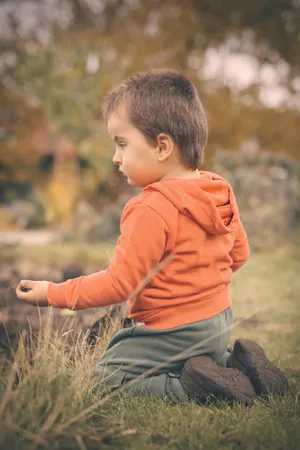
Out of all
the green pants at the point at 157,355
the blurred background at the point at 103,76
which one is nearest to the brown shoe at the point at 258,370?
the green pants at the point at 157,355

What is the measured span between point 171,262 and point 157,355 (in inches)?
16.3

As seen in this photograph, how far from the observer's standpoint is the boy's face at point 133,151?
2.27 m

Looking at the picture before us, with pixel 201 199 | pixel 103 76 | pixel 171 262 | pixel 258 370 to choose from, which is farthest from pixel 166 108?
pixel 103 76

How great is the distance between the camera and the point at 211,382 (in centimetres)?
215

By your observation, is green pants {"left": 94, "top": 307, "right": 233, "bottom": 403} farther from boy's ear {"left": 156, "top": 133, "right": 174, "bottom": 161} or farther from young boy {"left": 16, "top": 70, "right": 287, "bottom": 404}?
boy's ear {"left": 156, "top": 133, "right": 174, "bottom": 161}

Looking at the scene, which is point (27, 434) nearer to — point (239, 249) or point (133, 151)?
point (133, 151)

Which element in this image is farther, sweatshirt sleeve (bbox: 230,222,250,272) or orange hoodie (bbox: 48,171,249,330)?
sweatshirt sleeve (bbox: 230,222,250,272)

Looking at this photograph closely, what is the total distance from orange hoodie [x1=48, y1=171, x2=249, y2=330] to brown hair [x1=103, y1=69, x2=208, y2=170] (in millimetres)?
163

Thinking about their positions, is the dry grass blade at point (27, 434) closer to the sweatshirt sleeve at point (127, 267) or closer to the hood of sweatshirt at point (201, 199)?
the sweatshirt sleeve at point (127, 267)

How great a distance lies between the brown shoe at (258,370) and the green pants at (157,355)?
6.6 inches

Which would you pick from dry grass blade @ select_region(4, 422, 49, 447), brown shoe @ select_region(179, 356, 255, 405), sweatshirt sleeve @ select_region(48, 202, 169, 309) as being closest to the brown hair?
sweatshirt sleeve @ select_region(48, 202, 169, 309)

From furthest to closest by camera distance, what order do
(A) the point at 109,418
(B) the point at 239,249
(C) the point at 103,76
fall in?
(C) the point at 103,76 < (B) the point at 239,249 < (A) the point at 109,418

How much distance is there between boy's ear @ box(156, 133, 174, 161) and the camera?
2.26m

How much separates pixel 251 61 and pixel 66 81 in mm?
6566
